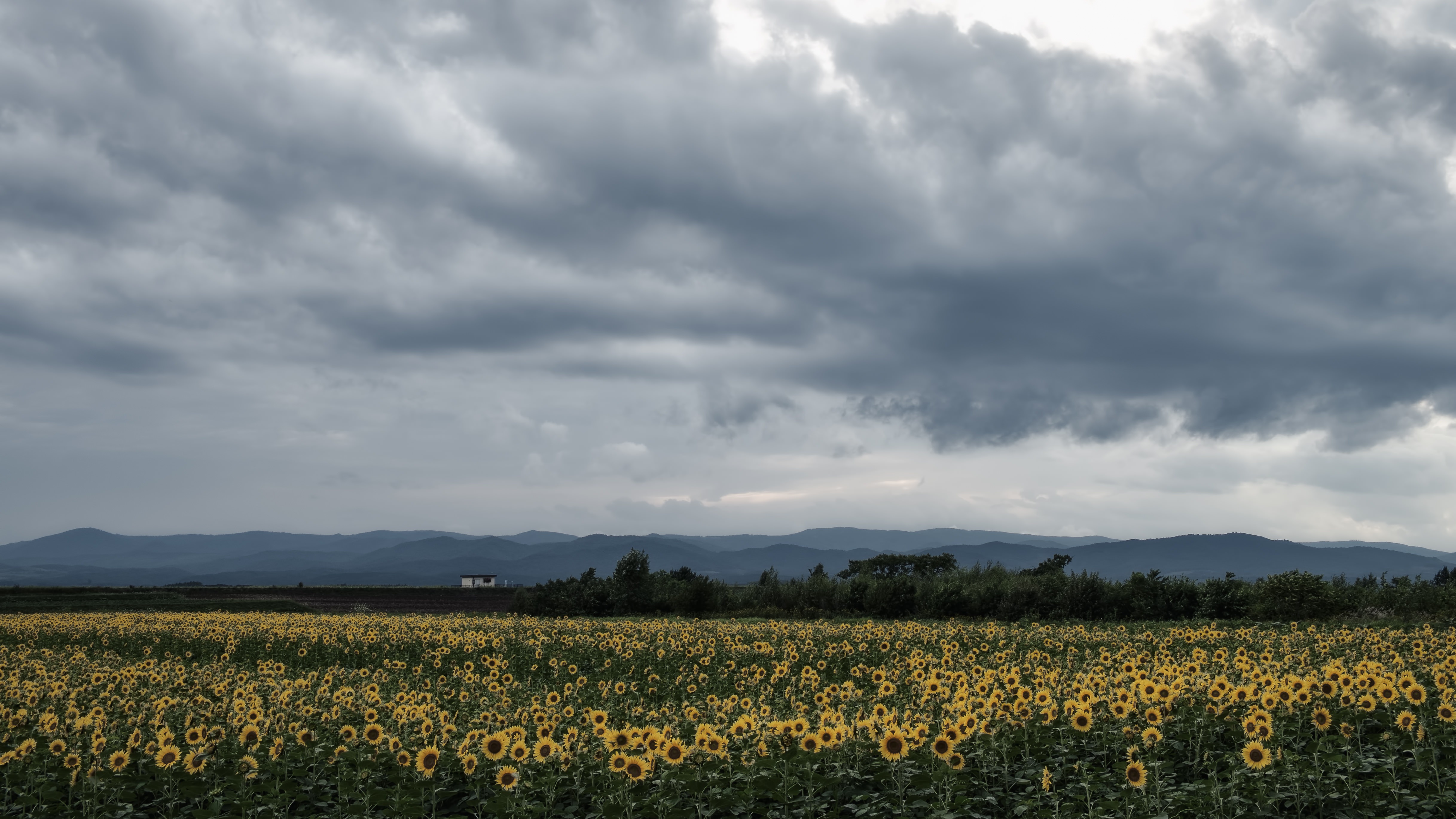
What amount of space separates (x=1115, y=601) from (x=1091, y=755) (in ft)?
99.3

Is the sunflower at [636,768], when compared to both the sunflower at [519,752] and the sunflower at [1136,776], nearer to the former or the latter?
the sunflower at [519,752]

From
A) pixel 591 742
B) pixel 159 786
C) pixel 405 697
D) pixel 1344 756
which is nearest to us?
pixel 1344 756

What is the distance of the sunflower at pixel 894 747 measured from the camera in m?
8.81

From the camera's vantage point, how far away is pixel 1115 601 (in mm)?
37656

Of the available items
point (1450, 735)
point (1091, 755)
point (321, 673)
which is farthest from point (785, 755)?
point (321, 673)

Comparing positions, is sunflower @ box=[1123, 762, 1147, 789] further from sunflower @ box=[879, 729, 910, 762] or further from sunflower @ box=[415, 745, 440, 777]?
sunflower @ box=[415, 745, 440, 777]

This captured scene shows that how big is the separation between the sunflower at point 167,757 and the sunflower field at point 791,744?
1.2 inches

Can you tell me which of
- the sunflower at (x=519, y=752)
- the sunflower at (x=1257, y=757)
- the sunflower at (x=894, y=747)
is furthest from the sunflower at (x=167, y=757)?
the sunflower at (x=1257, y=757)

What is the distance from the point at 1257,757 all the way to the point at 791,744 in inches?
176

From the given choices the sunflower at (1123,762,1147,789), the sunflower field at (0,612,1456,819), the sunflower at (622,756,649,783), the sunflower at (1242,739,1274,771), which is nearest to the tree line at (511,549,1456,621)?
the sunflower field at (0,612,1456,819)

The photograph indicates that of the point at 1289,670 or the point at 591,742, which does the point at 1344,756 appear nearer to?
the point at 1289,670

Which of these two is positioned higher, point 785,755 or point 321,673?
point 785,755

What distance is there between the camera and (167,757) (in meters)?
10.1

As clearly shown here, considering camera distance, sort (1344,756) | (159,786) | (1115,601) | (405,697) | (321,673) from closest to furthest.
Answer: (1344,756) → (159,786) → (405,697) → (321,673) → (1115,601)
